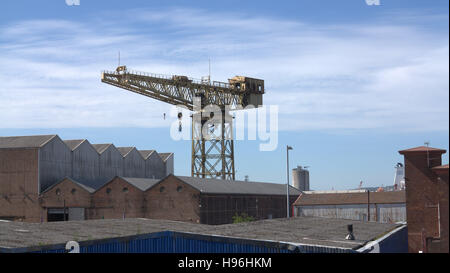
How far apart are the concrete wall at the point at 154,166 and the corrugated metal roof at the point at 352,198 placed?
3571 cm

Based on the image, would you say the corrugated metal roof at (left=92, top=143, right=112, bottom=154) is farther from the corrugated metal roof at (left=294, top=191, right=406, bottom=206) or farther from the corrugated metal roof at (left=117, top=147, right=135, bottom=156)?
the corrugated metal roof at (left=294, top=191, right=406, bottom=206)

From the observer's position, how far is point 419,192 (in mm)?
30891

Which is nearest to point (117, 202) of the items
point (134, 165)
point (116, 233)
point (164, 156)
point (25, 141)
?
point (25, 141)

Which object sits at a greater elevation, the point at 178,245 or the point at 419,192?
the point at 419,192

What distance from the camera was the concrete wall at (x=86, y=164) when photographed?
75.6 meters

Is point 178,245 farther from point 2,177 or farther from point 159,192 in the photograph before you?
point 2,177

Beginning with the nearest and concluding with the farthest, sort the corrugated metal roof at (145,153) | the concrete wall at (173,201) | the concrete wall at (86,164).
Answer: the concrete wall at (173,201), the concrete wall at (86,164), the corrugated metal roof at (145,153)

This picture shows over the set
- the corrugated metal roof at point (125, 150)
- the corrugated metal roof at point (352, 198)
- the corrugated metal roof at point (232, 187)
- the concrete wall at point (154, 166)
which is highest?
the corrugated metal roof at point (125, 150)

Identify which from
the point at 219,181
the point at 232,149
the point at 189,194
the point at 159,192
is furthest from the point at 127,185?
the point at 232,149

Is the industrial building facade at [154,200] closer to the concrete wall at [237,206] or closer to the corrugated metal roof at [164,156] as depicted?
the concrete wall at [237,206]

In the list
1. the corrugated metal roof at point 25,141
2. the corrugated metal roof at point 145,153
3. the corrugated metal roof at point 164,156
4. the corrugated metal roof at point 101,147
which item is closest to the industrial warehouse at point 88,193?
the corrugated metal roof at point 25,141

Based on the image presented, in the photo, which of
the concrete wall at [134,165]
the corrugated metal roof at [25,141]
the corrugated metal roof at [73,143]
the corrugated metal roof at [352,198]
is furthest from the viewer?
the concrete wall at [134,165]

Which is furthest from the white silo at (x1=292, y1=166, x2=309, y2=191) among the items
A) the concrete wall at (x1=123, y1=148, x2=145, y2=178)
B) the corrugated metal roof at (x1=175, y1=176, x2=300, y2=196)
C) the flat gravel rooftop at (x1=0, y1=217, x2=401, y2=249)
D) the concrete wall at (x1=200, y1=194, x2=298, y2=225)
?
the flat gravel rooftop at (x1=0, y1=217, x2=401, y2=249)

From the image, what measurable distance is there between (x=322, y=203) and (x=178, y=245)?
134 feet
